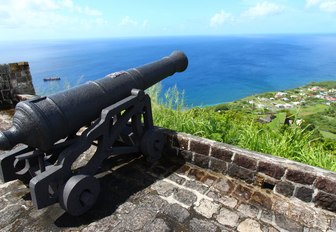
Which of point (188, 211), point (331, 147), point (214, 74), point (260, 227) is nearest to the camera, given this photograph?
point (260, 227)

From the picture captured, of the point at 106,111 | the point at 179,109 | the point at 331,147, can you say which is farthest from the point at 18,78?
the point at 331,147

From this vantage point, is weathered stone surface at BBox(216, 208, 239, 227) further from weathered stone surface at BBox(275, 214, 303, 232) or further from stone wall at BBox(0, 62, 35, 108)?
stone wall at BBox(0, 62, 35, 108)

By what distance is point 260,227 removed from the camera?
8.21 ft

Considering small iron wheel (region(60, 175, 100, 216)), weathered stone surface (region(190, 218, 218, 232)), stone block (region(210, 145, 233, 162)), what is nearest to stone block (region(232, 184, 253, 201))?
stone block (region(210, 145, 233, 162))

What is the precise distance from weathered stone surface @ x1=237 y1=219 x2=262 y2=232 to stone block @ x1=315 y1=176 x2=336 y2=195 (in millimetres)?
813

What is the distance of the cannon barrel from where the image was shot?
95.7 inches

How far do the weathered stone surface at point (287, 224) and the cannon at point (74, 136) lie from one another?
1.77m

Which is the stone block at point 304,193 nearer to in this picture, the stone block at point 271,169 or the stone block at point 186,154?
the stone block at point 271,169

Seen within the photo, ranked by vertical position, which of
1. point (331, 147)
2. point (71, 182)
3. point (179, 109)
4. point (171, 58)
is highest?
point (171, 58)

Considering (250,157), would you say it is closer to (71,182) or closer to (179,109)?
(71,182)

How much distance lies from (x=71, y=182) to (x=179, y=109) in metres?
3.79

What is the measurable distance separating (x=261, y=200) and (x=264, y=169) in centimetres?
36

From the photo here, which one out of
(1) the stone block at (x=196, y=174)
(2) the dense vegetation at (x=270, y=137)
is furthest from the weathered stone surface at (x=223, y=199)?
(2) the dense vegetation at (x=270, y=137)

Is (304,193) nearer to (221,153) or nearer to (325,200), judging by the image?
(325,200)
